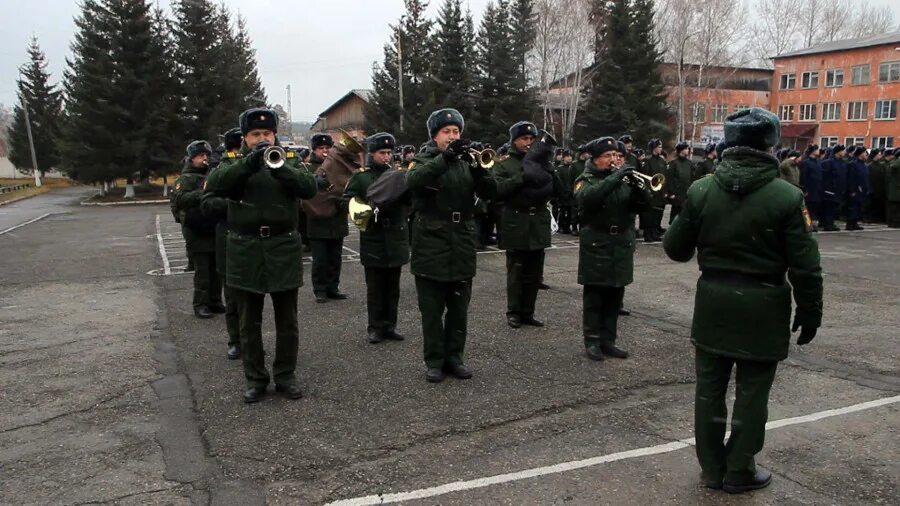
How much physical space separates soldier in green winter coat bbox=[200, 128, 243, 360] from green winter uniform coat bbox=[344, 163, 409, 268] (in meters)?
1.40

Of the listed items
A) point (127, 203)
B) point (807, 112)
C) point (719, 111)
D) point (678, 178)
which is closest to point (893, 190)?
point (678, 178)

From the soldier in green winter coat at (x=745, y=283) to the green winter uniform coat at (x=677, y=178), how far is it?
36.4ft

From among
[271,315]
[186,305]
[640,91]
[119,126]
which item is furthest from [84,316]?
[640,91]

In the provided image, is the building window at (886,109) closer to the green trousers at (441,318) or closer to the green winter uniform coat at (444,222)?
the green winter uniform coat at (444,222)

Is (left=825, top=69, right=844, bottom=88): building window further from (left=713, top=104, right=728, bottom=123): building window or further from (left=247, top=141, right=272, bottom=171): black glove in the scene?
(left=247, top=141, right=272, bottom=171): black glove

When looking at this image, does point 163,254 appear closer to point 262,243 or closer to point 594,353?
point 262,243

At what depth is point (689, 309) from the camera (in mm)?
8008

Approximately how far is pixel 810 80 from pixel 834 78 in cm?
243

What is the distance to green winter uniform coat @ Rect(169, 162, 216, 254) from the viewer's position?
7273mm

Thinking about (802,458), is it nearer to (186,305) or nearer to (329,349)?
(329,349)

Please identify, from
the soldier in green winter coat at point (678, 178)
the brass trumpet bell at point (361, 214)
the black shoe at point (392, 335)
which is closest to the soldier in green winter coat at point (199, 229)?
the brass trumpet bell at point (361, 214)

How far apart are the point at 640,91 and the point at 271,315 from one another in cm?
3416

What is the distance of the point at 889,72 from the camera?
4950 cm

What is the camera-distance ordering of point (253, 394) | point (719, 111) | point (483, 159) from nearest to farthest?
point (253, 394) < point (483, 159) < point (719, 111)
